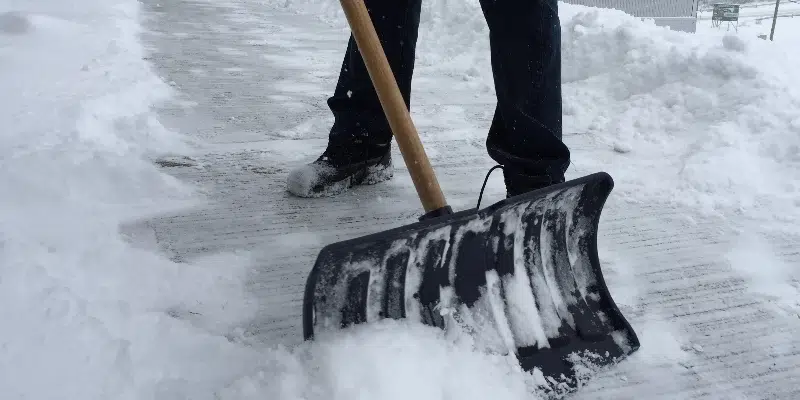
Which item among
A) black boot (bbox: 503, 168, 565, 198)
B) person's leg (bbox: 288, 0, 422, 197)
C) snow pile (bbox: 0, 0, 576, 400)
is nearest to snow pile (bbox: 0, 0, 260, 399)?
snow pile (bbox: 0, 0, 576, 400)

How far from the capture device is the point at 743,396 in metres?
1.33

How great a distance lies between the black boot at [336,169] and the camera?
7.18ft

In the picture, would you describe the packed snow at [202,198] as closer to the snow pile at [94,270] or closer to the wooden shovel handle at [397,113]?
the snow pile at [94,270]

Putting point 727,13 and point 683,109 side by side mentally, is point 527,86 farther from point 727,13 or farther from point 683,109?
point 727,13

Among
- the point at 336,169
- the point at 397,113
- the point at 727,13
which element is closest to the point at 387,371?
the point at 397,113

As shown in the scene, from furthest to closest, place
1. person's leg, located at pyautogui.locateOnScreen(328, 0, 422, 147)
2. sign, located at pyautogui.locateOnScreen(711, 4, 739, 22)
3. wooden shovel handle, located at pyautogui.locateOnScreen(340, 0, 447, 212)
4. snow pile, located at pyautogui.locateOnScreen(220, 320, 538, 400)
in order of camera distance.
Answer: sign, located at pyautogui.locateOnScreen(711, 4, 739, 22), person's leg, located at pyautogui.locateOnScreen(328, 0, 422, 147), wooden shovel handle, located at pyautogui.locateOnScreen(340, 0, 447, 212), snow pile, located at pyautogui.locateOnScreen(220, 320, 538, 400)

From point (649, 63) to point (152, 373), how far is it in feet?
9.58

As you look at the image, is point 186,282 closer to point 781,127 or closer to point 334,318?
point 334,318

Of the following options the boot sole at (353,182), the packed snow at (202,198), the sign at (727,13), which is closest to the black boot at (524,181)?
the packed snow at (202,198)

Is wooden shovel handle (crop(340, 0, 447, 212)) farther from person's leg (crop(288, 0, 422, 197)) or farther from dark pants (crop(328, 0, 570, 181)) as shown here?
person's leg (crop(288, 0, 422, 197))

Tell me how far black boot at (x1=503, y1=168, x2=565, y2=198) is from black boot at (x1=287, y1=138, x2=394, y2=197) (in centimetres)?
58

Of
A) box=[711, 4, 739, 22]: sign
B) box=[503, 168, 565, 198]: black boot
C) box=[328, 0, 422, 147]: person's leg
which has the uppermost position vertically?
box=[328, 0, 422, 147]: person's leg

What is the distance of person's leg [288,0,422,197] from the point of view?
2.14 metres

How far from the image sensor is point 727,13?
18.1 metres
